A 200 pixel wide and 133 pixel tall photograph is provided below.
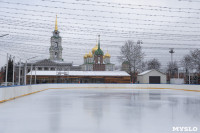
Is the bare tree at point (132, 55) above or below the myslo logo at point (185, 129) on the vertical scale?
above

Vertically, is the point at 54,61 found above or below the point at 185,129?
above

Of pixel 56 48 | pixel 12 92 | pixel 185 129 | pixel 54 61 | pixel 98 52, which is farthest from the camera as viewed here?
pixel 56 48

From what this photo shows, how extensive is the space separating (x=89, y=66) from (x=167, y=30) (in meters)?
97.0

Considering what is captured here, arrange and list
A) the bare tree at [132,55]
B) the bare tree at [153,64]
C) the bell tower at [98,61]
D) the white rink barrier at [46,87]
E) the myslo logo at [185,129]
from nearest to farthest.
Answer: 1. the myslo logo at [185,129]
2. the white rink barrier at [46,87]
3. the bare tree at [132,55]
4. the bare tree at [153,64]
5. the bell tower at [98,61]

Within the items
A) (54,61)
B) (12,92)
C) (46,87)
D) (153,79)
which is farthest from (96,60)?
(12,92)

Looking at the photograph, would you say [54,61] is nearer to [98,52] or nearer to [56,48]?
[56,48]

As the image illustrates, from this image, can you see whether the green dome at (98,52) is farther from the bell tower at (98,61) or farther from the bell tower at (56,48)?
the bell tower at (56,48)

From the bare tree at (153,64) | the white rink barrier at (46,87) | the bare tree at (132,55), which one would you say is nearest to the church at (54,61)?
the bare tree at (153,64)

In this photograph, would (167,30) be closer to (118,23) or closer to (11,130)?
(118,23)

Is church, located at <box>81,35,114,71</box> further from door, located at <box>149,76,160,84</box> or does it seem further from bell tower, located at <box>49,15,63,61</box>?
door, located at <box>149,76,160,84</box>

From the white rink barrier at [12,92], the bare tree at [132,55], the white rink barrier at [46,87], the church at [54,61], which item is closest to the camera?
the white rink barrier at [12,92]

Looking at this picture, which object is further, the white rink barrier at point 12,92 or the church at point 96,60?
the church at point 96,60

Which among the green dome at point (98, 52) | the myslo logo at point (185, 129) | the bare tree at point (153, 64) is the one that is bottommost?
the myslo logo at point (185, 129)

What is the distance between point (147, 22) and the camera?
69.1 feet
